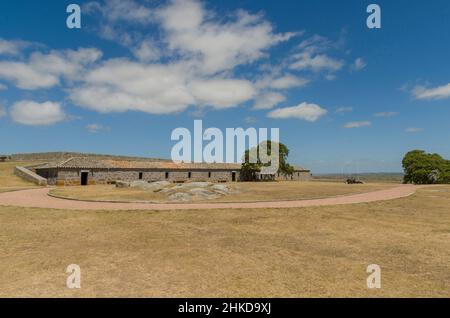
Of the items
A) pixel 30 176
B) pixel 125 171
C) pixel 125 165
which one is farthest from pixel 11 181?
pixel 125 165

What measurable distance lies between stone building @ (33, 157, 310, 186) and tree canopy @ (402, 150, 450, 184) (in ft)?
65.9

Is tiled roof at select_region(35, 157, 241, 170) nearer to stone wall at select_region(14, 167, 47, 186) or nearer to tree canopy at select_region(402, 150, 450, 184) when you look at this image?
stone wall at select_region(14, 167, 47, 186)

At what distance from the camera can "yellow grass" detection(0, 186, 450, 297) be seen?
6.01 metres

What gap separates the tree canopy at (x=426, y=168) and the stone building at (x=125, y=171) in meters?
20.1

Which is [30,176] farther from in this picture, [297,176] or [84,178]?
[297,176]

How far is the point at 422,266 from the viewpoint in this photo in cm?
734

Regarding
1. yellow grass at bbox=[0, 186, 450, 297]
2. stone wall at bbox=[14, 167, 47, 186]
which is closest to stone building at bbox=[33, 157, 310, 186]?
stone wall at bbox=[14, 167, 47, 186]

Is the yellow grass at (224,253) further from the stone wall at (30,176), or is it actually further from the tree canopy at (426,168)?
the tree canopy at (426,168)

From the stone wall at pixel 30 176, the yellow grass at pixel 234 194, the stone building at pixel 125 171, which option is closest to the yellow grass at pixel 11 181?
the stone wall at pixel 30 176

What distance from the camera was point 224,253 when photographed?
8.38 meters

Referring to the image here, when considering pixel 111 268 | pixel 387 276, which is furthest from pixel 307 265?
pixel 111 268

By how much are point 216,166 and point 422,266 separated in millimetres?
44324

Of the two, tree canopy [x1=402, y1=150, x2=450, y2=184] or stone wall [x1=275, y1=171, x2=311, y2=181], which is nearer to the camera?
tree canopy [x1=402, y1=150, x2=450, y2=184]
